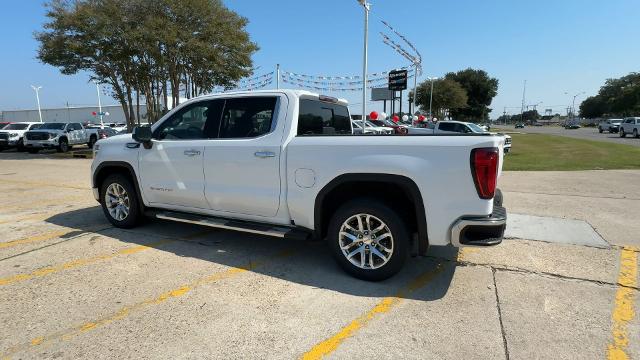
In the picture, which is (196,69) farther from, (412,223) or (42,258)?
(412,223)

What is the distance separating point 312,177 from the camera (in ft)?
13.1

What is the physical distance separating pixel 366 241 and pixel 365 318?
2.69 feet

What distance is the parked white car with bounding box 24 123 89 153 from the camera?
22.1 meters

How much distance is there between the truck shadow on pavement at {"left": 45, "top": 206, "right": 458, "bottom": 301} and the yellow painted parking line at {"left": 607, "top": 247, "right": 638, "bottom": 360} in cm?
130

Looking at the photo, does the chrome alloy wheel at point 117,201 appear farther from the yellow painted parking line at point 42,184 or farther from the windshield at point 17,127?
the windshield at point 17,127

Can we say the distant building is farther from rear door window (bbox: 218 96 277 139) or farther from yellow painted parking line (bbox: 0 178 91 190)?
rear door window (bbox: 218 96 277 139)

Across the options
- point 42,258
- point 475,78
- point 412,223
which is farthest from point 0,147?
point 475,78

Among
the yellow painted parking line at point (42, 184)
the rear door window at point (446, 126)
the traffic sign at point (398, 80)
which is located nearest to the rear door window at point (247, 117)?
the yellow painted parking line at point (42, 184)

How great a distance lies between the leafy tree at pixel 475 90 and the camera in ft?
255

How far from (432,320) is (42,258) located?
433 centimetres

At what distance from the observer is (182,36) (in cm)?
1788

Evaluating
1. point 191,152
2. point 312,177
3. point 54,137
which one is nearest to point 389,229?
point 312,177

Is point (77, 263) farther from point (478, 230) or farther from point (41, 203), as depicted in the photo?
point (41, 203)

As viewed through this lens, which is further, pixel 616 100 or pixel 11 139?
pixel 616 100
